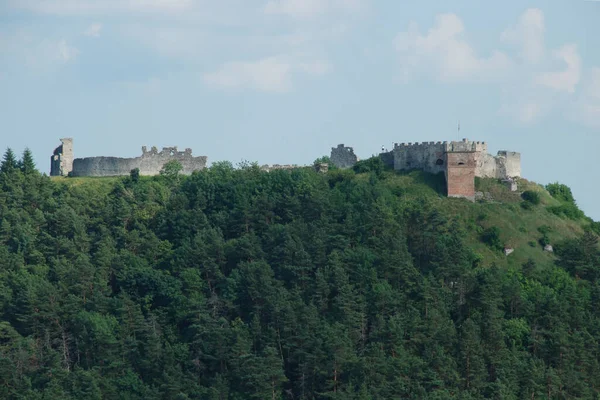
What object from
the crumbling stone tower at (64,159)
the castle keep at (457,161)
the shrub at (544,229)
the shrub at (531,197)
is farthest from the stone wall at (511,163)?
the crumbling stone tower at (64,159)

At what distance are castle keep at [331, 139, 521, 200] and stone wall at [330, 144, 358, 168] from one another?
67 millimetres

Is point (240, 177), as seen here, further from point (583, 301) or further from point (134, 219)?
point (583, 301)

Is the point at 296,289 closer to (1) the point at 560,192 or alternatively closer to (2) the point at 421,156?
(2) the point at 421,156

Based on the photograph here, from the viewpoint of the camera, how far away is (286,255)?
79.2m

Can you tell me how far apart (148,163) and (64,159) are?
6.77 m

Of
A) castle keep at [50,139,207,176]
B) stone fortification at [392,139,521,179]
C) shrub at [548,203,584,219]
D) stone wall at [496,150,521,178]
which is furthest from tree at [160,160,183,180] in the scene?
shrub at [548,203,584,219]

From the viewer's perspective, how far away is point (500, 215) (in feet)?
275

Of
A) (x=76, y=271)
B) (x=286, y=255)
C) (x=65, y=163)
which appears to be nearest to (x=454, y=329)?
(x=286, y=255)

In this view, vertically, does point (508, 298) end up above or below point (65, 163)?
below

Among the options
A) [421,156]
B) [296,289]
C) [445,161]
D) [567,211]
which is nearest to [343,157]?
[421,156]

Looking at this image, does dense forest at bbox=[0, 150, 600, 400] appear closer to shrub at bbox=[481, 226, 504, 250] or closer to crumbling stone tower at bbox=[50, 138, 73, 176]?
shrub at bbox=[481, 226, 504, 250]

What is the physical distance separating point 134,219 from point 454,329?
23484 millimetres

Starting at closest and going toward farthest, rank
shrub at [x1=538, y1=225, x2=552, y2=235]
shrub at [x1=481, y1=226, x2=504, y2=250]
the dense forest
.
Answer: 1. the dense forest
2. shrub at [x1=481, y1=226, x2=504, y2=250]
3. shrub at [x1=538, y1=225, x2=552, y2=235]

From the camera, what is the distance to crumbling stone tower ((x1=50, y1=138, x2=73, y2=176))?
97125 mm
